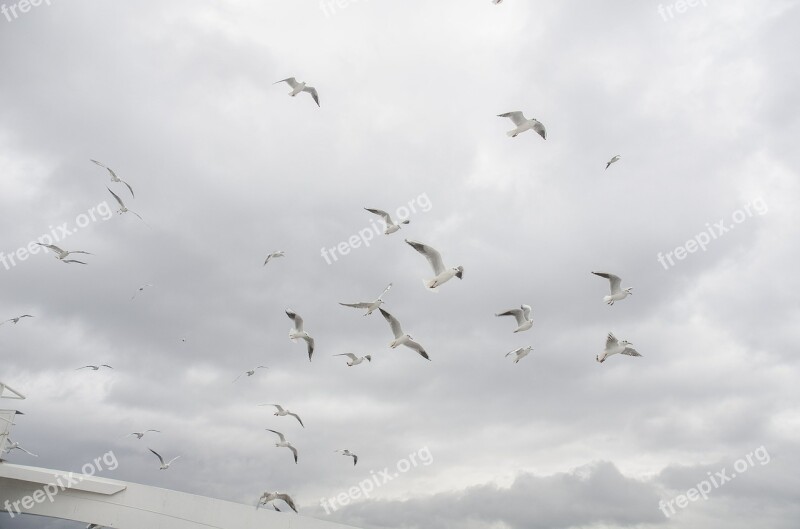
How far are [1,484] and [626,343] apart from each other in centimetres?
3345

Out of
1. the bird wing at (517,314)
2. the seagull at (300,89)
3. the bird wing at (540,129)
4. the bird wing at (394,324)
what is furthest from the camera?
the seagull at (300,89)

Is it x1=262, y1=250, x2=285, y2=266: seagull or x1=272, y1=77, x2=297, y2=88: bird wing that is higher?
x1=272, y1=77, x2=297, y2=88: bird wing

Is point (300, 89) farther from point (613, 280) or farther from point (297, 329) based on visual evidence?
point (613, 280)

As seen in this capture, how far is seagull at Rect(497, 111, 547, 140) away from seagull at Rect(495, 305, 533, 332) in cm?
808

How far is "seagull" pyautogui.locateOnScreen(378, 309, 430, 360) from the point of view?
23703mm

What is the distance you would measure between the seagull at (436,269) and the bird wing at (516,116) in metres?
7.20

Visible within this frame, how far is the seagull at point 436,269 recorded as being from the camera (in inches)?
868

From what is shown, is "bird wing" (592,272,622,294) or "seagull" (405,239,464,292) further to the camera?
"bird wing" (592,272,622,294)

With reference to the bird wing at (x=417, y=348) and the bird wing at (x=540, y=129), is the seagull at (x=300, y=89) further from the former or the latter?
the bird wing at (x=417, y=348)

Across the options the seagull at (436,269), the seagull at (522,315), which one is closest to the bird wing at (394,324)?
the seagull at (436,269)

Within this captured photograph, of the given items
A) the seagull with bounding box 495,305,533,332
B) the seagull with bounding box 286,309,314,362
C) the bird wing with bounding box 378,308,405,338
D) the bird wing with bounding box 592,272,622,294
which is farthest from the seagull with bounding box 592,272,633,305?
the seagull with bounding box 286,309,314,362

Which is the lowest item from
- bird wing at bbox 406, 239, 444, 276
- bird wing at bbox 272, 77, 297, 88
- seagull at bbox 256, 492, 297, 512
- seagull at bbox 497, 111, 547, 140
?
seagull at bbox 256, 492, 297, 512

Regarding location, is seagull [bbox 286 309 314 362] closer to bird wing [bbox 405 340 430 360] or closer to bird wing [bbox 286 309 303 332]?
bird wing [bbox 286 309 303 332]

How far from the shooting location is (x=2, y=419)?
99.1 feet
